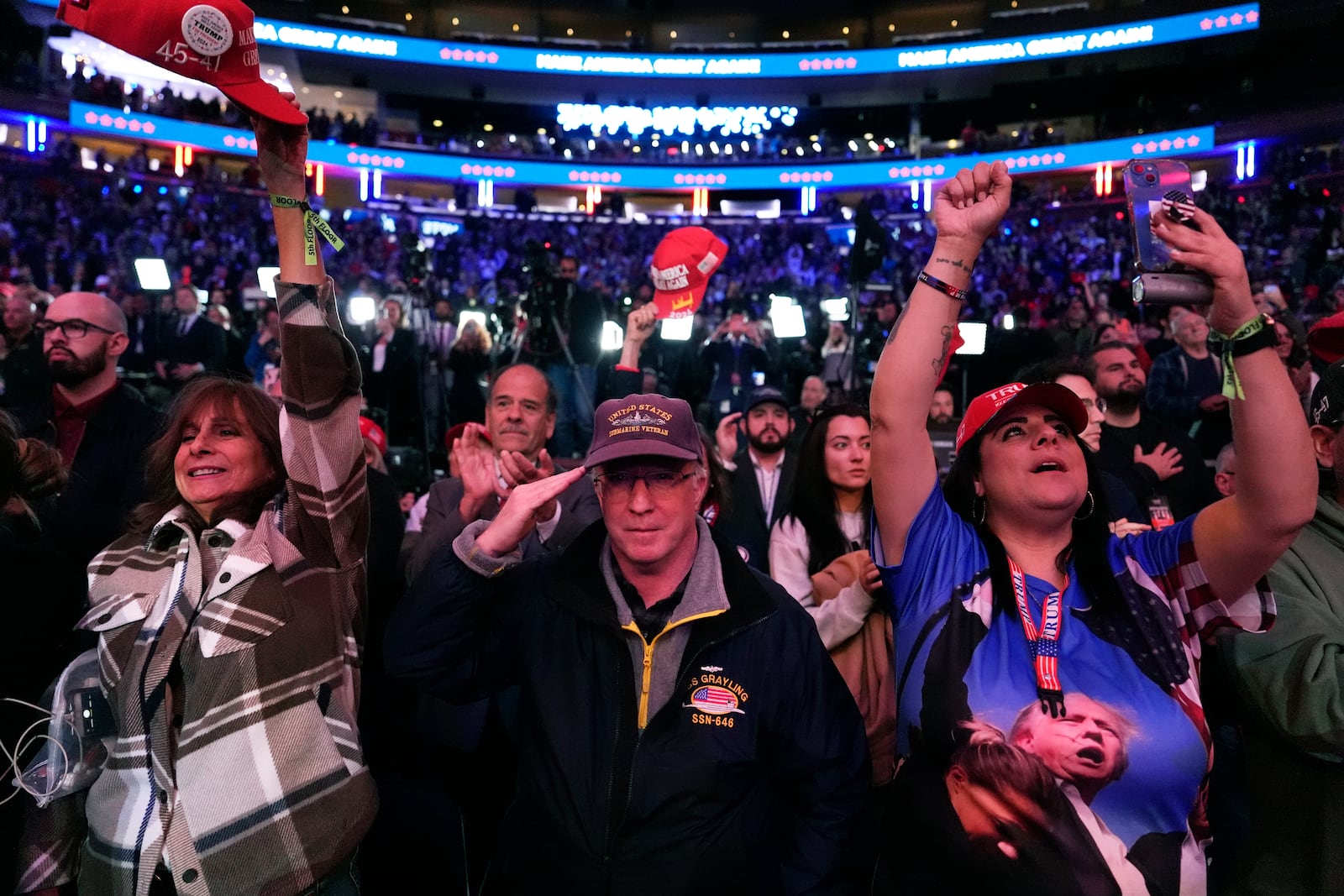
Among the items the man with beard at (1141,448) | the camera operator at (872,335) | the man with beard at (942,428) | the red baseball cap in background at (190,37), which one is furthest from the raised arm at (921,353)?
the camera operator at (872,335)

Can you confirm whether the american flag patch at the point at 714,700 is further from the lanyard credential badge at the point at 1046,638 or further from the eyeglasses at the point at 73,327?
the eyeglasses at the point at 73,327

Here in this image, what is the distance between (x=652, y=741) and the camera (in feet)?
6.29

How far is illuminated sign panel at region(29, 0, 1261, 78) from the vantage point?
24.5m

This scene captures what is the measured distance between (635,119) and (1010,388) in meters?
31.3

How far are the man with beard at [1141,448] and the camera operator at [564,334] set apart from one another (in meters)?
4.32

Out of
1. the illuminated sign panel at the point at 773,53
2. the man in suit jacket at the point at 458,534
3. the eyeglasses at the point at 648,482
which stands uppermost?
the illuminated sign panel at the point at 773,53

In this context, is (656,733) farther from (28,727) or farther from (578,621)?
(28,727)

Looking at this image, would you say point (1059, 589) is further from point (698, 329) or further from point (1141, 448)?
point (698, 329)

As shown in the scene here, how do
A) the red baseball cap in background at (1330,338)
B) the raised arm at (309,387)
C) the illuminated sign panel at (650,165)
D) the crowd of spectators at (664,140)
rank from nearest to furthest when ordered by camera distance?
the raised arm at (309,387) → the red baseball cap in background at (1330,338) → the illuminated sign panel at (650,165) → the crowd of spectators at (664,140)

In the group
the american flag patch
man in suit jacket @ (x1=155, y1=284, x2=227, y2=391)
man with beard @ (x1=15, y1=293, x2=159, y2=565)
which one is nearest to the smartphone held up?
the american flag patch

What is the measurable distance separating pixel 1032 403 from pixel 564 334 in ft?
19.9

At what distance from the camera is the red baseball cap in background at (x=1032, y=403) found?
1.98 m

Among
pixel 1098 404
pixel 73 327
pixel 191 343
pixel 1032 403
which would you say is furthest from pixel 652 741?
pixel 191 343

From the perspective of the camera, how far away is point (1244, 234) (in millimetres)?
19453
